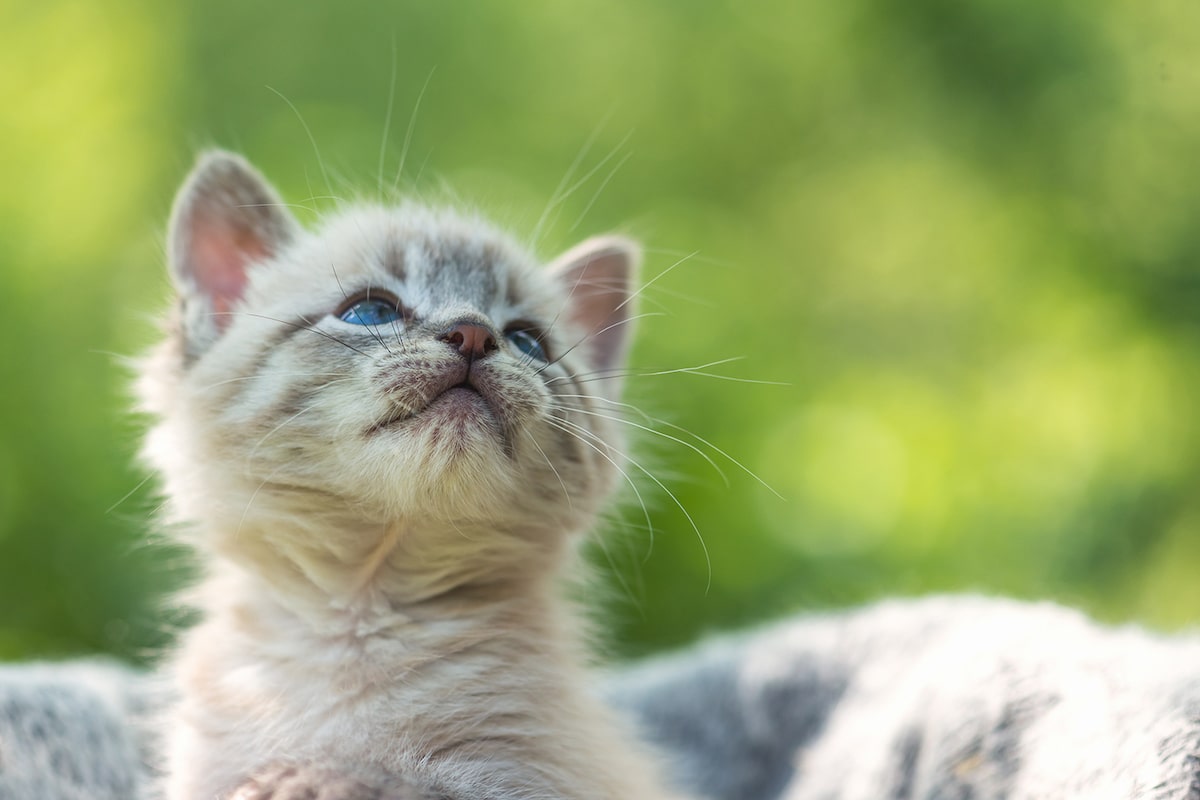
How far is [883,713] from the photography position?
1522mm

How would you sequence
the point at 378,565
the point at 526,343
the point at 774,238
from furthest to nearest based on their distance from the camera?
the point at 774,238 → the point at 526,343 → the point at 378,565

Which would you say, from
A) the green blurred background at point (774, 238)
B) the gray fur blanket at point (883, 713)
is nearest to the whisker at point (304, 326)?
the gray fur blanket at point (883, 713)

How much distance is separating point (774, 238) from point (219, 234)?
1665 millimetres

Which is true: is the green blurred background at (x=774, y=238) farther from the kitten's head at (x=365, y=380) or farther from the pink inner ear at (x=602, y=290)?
the kitten's head at (x=365, y=380)

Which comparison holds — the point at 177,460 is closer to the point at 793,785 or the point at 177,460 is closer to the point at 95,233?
the point at 793,785

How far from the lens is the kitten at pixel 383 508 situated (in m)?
1.09

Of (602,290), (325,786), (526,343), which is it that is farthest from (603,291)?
(325,786)

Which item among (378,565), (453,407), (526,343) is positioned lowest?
(378,565)

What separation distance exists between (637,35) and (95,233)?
1.35 m

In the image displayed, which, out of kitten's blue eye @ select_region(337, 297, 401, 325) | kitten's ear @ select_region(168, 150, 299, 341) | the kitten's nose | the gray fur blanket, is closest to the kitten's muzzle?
the kitten's nose

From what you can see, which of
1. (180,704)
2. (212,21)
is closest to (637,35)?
(212,21)

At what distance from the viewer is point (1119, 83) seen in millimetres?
2428

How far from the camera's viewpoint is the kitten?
1.09 m

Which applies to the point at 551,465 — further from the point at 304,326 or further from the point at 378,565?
the point at 304,326
